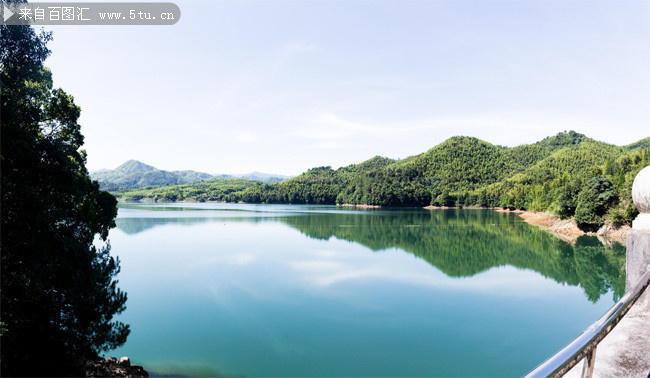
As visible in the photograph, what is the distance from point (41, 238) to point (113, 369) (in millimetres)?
3798

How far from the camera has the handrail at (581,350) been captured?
122 cm

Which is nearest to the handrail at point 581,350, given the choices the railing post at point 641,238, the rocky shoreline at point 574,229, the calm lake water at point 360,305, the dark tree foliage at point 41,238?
the railing post at point 641,238

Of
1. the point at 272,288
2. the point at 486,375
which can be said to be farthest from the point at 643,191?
the point at 272,288

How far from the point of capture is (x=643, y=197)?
279cm

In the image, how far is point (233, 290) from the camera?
1627cm

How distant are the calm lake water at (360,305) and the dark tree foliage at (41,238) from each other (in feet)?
9.02

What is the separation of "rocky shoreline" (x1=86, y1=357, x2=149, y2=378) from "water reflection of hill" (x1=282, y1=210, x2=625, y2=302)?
15.6 metres

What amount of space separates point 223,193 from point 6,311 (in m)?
125

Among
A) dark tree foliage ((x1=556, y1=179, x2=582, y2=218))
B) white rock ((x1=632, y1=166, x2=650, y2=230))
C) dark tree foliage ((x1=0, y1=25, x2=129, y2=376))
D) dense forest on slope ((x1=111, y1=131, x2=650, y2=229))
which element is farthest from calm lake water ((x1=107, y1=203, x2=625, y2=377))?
dense forest on slope ((x1=111, y1=131, x2=650, y2=229))

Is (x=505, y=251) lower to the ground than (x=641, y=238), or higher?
lower

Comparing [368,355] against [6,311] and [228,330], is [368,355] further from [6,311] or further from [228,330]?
[6,311]

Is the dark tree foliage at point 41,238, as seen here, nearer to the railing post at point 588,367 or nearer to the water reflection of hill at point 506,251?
the railing post at point 588,367

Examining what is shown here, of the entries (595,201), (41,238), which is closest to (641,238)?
(41,238)

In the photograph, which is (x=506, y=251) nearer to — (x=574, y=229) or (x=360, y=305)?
(x=574, y=229)
